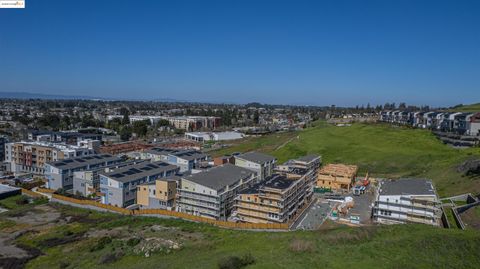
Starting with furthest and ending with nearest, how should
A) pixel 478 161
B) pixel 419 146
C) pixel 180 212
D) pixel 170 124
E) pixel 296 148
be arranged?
pixel 170 124 < pixel 296 148 < pixel 419 146 < pixel 478 161 < pixel 180 212

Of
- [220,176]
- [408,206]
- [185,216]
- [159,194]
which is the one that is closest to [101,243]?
[185,216]

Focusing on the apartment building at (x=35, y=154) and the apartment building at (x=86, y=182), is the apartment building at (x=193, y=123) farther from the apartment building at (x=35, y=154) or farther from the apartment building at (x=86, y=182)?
the apartment building at (x=86, y=182)

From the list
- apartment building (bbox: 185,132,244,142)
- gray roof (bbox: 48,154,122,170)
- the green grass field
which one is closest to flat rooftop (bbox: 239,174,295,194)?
the green grass field

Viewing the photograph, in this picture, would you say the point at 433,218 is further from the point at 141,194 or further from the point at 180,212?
the point at 141,194

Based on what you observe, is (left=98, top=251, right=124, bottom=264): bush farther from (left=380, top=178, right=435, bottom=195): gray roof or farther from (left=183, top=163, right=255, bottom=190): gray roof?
(left=380, top=178, right=435, bottom=195): gray roof

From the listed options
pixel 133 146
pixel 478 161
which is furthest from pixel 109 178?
pixel 478 161
